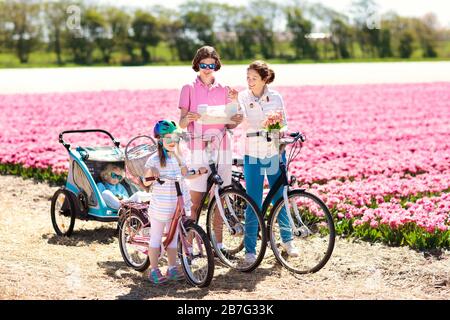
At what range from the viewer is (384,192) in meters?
10.2

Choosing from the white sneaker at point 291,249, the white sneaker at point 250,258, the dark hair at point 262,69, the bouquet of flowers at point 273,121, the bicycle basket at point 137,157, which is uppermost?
the dark hair at point 262,69

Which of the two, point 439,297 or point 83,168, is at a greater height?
point 83,168

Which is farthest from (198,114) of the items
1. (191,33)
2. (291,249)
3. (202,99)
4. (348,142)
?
(191,33)

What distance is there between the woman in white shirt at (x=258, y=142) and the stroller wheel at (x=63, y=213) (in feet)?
7.39

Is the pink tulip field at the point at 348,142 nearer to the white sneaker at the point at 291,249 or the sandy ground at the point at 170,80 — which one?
the white sneaker at the point at 291,249

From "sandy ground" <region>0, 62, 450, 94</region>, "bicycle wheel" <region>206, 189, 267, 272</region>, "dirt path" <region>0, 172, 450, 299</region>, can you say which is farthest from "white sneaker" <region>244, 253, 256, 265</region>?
"sandy ground" <region>0, 62, 450, 94</region>

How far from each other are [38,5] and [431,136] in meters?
57.6

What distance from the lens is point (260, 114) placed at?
23.9 feet

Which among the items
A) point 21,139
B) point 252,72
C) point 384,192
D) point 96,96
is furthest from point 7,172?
point 96,96

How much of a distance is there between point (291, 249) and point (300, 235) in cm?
21

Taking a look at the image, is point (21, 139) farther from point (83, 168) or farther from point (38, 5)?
point (38, 5)

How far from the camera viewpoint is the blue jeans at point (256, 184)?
7.30 meters

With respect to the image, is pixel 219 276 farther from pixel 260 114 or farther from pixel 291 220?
pixel 260 114

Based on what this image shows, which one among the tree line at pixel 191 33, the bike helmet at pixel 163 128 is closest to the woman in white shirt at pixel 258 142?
the bike helmet at pixel 163 128
